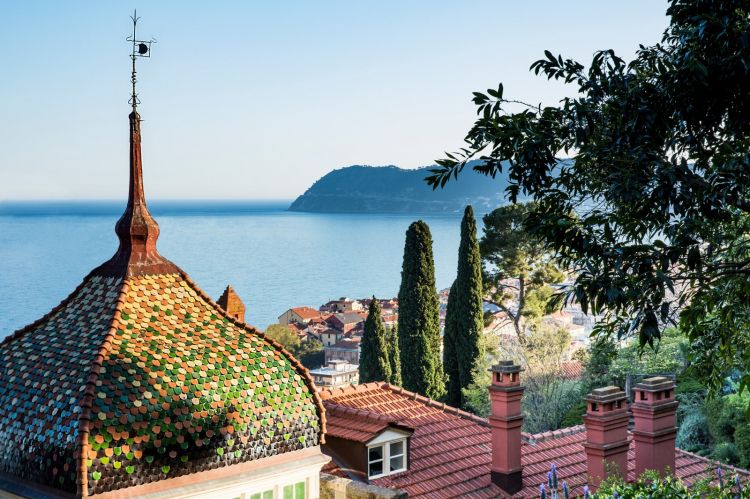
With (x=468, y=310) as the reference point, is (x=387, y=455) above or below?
above

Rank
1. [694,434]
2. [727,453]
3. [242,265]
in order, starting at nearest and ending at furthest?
[727,453]
[694,434]
[242,265]

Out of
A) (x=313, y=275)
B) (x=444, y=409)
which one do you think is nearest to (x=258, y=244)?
(x=313, y=275)

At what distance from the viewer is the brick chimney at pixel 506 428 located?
12328mm

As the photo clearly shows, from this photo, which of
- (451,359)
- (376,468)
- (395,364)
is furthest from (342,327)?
(376,468)

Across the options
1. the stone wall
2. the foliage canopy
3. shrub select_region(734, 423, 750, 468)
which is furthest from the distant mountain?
Result: the foliage canopy

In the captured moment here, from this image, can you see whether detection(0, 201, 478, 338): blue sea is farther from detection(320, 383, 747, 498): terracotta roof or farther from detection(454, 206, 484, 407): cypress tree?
detection(320, 383, 747, 498): terracotta roof

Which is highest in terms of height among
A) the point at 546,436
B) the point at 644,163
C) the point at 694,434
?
the point at 644,163

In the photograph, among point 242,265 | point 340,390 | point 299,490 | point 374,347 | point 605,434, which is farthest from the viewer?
point 242,265

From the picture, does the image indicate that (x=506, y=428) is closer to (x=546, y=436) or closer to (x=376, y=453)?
(x=376, y=453)

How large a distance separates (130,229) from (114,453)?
2068 millimetres

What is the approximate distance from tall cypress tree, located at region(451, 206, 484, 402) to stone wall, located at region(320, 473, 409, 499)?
21.1 metres

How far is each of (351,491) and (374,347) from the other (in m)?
19.2

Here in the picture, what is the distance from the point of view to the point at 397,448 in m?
12.3

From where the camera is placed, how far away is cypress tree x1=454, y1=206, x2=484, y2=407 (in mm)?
30094
